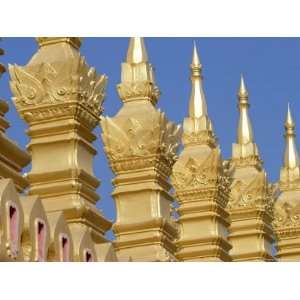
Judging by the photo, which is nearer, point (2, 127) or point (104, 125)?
point (2, 127)

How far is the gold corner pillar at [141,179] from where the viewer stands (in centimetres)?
2450

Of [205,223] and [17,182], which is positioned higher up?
[205,223]

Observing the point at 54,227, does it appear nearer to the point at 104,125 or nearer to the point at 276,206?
the point at 104,125

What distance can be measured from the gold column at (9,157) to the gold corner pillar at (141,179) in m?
5.69

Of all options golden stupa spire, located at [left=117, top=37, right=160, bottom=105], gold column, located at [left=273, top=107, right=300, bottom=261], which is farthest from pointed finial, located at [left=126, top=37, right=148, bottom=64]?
gold column, located at [left=273, top=107, right=300, bottom=261]

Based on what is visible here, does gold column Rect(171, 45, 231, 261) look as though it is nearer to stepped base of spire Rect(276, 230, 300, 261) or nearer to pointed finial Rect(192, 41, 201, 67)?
pointed finial Rect(192, 41, 201, 67)

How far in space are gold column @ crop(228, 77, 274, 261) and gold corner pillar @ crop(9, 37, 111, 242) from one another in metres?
13.8

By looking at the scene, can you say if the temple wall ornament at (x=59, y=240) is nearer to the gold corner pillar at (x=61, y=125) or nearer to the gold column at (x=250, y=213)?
the gold corner pillar at (x=61, y=125)
